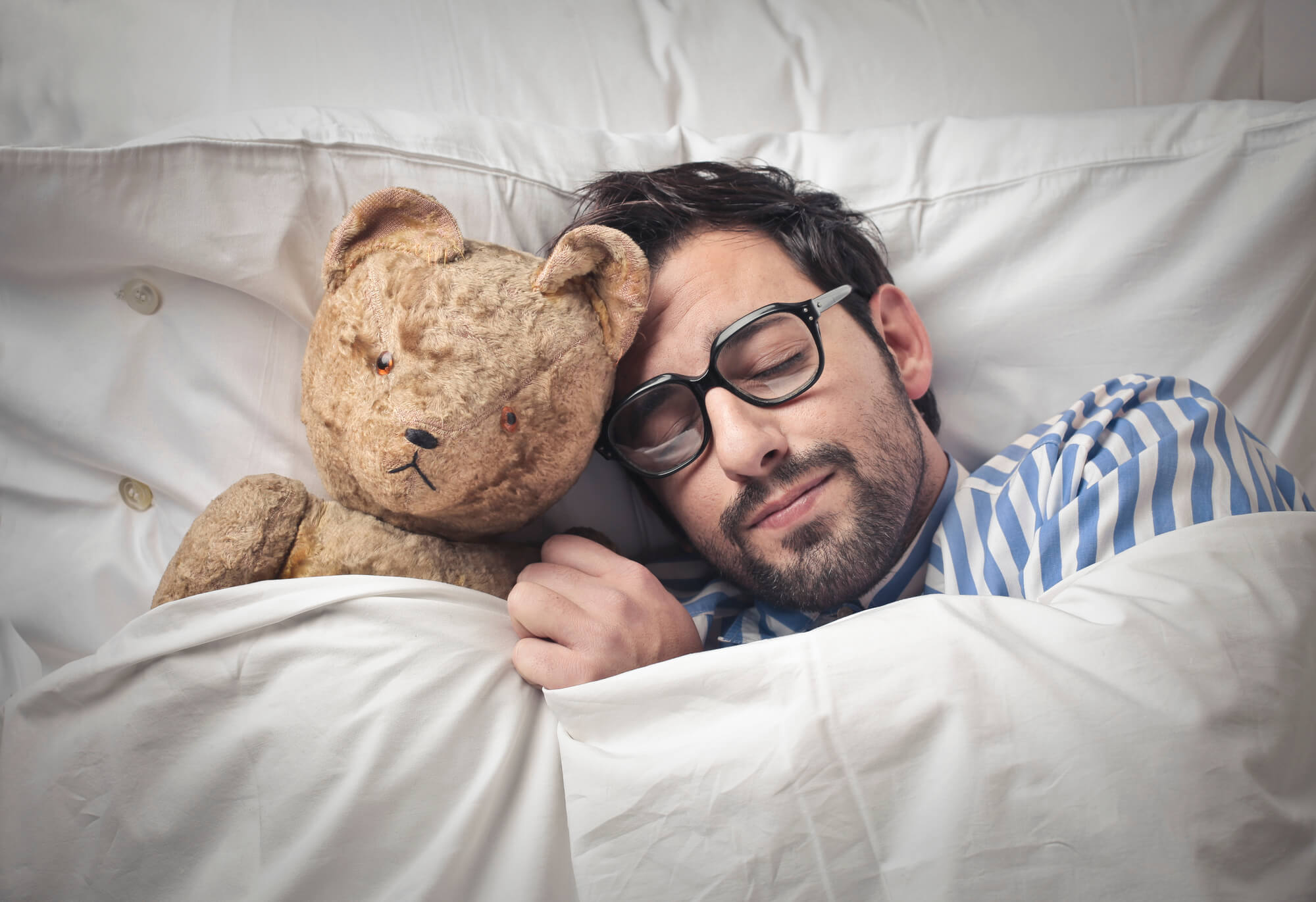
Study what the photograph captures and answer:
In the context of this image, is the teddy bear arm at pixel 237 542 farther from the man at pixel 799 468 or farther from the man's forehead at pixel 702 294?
the man's forehead at pixel 702 294

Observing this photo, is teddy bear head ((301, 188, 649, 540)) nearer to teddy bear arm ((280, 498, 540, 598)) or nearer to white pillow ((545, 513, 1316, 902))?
teddy bear arm ((280, 498, 540, 598))

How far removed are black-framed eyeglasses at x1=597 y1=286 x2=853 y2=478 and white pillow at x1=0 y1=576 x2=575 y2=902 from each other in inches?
13.5

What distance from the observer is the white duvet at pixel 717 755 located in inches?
21.8

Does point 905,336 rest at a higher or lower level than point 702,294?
lower

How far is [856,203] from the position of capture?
1162mm

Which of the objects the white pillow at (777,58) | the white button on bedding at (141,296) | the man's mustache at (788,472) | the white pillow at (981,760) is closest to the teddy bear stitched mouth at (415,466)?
the white pillow at (981,760)

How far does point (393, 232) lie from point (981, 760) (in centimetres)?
69

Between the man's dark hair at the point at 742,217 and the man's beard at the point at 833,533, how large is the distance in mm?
174

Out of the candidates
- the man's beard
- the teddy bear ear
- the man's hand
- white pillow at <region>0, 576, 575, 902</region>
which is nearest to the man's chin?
the man's beard

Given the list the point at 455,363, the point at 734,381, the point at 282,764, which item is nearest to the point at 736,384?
the point at 734,381

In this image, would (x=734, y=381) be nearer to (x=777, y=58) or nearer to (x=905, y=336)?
(x=905, y=336)

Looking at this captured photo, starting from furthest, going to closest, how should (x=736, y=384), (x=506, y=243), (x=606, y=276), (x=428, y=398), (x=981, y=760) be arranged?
1. (x=506, y=243)
2. (x=736, y=384)
3. (x=606, y=276)
4. (x=428, y=398)
5. (x=981, y=760)

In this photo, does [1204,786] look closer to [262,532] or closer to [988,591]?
[988,591]

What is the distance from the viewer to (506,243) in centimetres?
99
